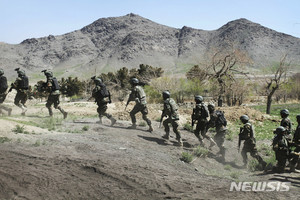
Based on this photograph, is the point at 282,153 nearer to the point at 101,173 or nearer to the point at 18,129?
the point at 101,173

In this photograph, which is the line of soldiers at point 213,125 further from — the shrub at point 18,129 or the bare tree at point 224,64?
the bare tree at point 224,64

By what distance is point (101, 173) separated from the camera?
6.57m

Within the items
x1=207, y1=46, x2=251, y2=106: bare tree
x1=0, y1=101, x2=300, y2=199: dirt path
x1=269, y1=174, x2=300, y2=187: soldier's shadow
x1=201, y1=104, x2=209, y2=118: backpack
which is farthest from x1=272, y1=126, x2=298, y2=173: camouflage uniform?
x1=207, y1=46, x2=251, y2=106: bare tree

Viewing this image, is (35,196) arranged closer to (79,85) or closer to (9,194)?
(9,194)

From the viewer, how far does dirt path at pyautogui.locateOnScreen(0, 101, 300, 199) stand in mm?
5664

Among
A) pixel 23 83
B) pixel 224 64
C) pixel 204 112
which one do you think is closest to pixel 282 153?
pixel 204 112

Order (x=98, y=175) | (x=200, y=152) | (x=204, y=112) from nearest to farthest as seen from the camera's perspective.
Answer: (x=98, y=175), (x=200, y=152), (x=204, y=112)

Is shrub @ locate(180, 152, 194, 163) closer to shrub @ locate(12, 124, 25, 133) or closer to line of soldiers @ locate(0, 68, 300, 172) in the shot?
line of soldiers @ locate(0, 68, 300, 172)

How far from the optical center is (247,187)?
234 inches

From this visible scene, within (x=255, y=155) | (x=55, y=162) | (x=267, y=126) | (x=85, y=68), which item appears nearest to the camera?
(x=55, y=162)

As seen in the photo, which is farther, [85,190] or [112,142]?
[112,142]

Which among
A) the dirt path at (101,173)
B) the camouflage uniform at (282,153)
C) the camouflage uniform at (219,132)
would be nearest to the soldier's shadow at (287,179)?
the dirt path at (101,173)

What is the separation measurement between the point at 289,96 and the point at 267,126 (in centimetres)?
5001

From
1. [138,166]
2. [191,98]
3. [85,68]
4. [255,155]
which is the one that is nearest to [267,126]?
[255,155]
